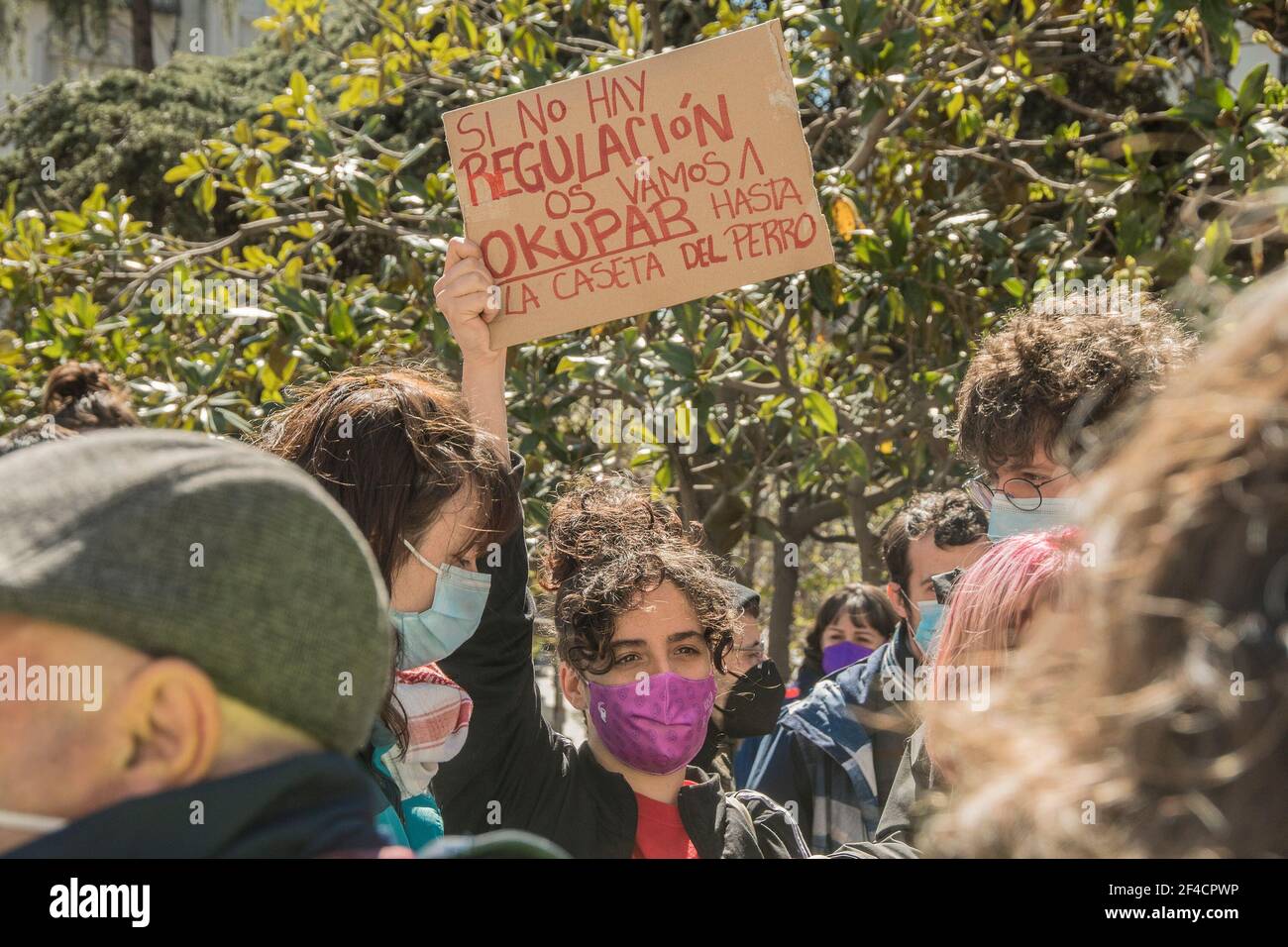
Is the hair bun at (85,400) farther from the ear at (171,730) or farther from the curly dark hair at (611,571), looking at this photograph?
the ear at (171,730)

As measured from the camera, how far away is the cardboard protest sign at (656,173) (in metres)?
2.49

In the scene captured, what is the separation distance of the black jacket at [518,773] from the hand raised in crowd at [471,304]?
0.33 m

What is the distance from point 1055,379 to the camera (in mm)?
2199

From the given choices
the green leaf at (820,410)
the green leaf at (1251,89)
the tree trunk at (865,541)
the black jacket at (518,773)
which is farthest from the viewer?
the tree trunk at (865,541)

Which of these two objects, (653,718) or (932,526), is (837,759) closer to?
(932,526)

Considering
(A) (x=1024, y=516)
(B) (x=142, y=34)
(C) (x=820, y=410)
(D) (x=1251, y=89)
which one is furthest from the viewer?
(B) (x=142, y=34)

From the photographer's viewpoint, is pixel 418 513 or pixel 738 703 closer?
pixel 418 513

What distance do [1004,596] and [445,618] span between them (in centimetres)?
84

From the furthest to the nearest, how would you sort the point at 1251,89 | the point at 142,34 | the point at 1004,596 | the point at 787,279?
1. the point at 142,34
2. the point at 787,279
3. the point at 1251,89
4. the point at 1004,596

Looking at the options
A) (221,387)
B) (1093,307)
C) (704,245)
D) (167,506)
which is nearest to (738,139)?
(704,245)

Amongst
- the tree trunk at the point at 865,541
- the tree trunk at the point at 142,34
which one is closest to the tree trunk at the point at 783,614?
the tree trunk at the point at 865,541

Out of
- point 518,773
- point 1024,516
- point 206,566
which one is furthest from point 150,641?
point 1024,516

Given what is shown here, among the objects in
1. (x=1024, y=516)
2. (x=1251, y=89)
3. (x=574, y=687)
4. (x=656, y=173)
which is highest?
(x=1251, y=89)

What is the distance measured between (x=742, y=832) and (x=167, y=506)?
1.50 meters
